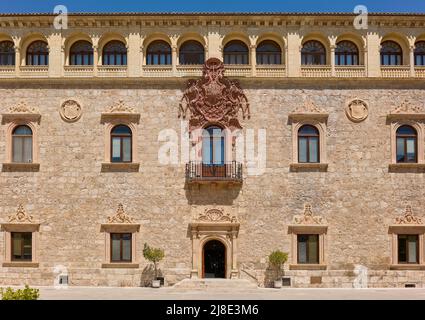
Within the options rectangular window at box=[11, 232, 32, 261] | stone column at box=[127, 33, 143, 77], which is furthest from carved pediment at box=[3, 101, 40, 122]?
rectangular window at box=[11, 232, 32, 261]

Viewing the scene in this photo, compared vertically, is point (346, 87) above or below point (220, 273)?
above

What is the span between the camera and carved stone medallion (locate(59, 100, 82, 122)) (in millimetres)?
27281

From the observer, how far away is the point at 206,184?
26.8m

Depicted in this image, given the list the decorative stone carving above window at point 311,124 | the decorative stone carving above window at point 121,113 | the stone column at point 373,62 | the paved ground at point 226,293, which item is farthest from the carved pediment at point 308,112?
the paved ground at point 226,293

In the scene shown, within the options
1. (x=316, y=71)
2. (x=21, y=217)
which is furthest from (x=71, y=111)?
(x=316, y=71)

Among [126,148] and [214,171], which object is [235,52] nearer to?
[214,171]

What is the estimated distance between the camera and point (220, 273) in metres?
26.8

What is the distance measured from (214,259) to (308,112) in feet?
25.4

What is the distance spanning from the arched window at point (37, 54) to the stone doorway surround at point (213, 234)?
10206 mm
